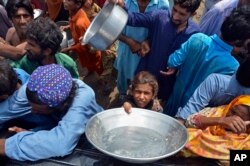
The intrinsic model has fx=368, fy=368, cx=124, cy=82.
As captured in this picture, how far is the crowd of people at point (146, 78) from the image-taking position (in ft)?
5.90

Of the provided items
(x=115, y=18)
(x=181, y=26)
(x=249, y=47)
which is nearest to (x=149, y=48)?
(x=181, y=26)

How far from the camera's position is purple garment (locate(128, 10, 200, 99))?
8.50 ft

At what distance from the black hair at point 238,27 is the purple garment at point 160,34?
39 cm

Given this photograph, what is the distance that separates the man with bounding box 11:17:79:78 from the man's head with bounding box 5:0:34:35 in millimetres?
353

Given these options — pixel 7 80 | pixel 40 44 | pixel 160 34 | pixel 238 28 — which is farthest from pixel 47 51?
pixel 238 28

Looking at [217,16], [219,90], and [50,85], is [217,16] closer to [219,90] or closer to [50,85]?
[219,90]

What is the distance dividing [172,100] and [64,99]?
3.82 feet

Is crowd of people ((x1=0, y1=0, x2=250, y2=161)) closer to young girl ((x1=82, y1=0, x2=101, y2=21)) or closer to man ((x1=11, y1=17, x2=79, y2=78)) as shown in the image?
man ((x1=11, y1=17, x2=79, y2=78))

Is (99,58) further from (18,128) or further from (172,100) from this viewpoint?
(18,128)

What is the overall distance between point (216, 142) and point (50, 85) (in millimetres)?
854

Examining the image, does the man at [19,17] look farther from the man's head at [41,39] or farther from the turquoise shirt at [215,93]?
the turquoise shirt at [215,93]

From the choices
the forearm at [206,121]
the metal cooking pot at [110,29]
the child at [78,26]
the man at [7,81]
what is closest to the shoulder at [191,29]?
the metal cooking pot at [110,29]

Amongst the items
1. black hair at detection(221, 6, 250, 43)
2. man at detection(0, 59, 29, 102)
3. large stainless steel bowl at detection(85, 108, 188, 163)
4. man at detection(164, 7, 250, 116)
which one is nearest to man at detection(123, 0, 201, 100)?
man at detection(164, 7, 250, 116)

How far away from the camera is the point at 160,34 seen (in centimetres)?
261
